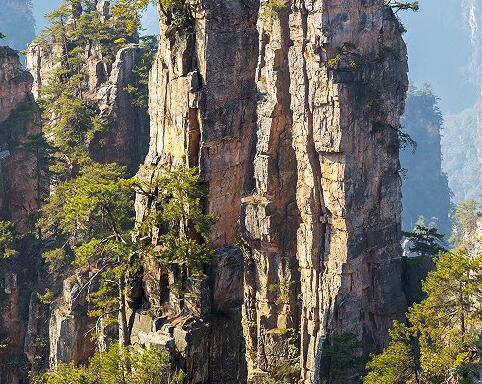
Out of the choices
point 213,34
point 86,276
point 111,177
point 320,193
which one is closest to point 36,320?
point 86,276

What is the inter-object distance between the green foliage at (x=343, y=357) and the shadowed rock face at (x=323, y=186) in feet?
2.55

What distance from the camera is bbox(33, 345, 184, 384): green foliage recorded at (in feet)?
64.1

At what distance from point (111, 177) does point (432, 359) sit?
60.3 ft

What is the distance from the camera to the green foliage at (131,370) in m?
19.5

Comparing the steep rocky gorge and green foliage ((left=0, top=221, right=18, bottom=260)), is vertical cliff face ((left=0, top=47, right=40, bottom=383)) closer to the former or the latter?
the steep rocky gorge

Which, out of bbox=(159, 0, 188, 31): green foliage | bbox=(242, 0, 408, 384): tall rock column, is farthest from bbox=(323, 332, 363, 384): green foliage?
bbox=(159, 0, 188, 31): green foliage

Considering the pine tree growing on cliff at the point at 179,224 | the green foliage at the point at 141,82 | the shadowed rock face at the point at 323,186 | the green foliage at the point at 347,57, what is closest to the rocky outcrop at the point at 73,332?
the shadowed rock face at the point at 323,186

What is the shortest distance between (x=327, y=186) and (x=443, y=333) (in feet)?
54.6

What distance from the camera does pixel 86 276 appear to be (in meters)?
32.3

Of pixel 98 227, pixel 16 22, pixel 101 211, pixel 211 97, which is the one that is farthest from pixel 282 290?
pixel 16 22

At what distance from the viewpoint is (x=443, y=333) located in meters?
24.0

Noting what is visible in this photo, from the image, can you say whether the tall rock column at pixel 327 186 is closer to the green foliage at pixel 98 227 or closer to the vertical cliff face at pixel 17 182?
the green foliage at pixel 98 227

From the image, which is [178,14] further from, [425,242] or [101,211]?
[425,242]

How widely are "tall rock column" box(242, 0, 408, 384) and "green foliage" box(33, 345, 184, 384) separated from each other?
19146 mm
